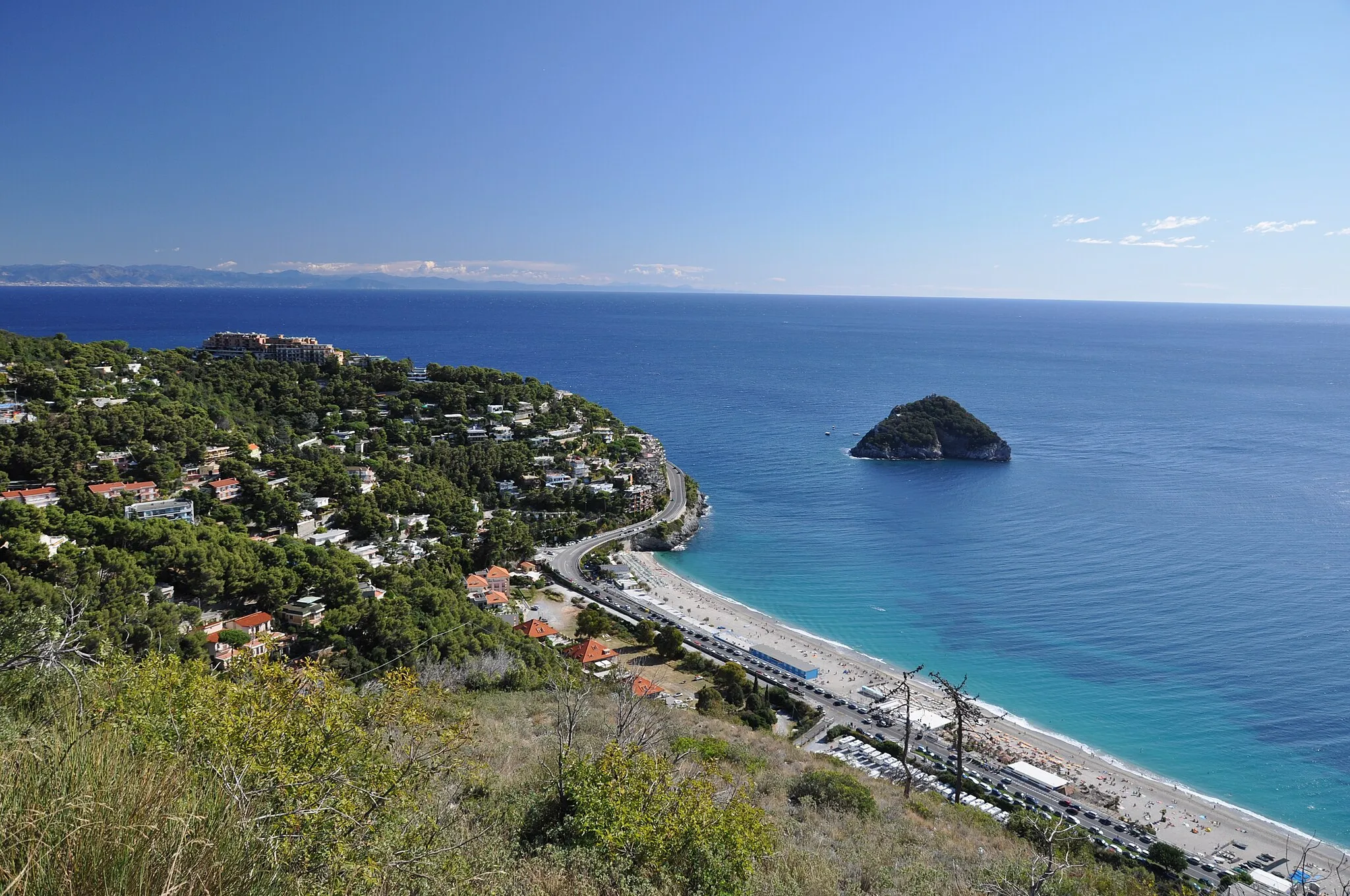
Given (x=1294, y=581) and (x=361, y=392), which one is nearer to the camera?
(x=1294, y=581)

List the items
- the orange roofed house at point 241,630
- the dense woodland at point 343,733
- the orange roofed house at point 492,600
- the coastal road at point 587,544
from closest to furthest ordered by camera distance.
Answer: the dense woodland at point 343,733
the orange roofed house at point 241,630
the orange roofed house at point 492,600
the coastal road at point 587,544

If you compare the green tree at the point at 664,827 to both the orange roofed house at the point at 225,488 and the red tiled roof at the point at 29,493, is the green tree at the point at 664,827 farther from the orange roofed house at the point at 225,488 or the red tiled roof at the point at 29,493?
the orange roofed house at the point at 225,488

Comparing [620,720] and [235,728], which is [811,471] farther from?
[235,728]

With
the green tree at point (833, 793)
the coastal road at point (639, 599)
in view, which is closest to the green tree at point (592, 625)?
the coastal road at point (639, 599)

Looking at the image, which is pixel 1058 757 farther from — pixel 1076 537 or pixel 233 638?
pixel 233 638

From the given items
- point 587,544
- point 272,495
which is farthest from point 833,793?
point 587,544

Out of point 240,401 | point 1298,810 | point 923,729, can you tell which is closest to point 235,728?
point 923,729
